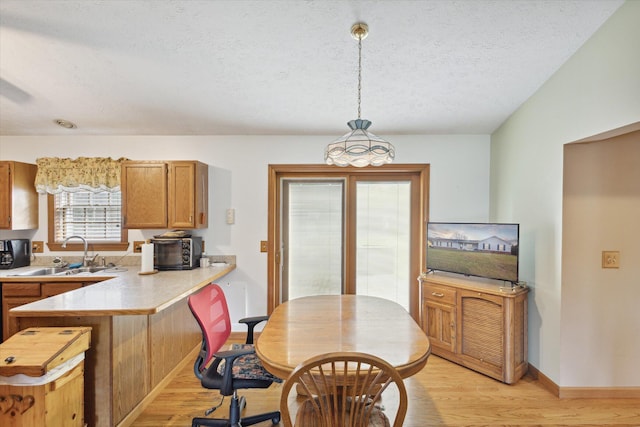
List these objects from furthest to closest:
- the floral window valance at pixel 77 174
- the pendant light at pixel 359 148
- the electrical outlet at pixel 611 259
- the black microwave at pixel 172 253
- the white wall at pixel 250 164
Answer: the white wall at pixel 250 164
the floral window valance at pixel 77 174
the black microwave at pixel 172 253
the electrical outlet at pixel 611 259
the pendant light at pixel 359 148

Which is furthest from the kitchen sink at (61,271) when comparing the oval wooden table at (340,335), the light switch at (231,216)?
the oval wooden table at (340,335)

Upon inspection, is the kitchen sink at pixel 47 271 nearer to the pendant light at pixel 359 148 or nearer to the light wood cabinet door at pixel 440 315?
the pendant light at pixel 359 148

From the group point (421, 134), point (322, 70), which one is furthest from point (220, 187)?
point (421, 134)

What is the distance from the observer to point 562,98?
2.37 meters

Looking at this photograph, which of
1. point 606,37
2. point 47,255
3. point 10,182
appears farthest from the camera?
point 47,255

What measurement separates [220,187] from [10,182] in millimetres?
2157

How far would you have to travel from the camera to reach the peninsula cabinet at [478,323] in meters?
2.53

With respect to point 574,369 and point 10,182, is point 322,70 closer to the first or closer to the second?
point 574,369

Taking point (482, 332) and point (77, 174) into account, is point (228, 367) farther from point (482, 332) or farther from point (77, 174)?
point (77, 174)

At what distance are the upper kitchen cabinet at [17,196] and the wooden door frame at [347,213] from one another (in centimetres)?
269

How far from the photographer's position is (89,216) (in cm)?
352

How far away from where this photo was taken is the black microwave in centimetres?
310

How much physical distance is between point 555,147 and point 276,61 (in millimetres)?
2365

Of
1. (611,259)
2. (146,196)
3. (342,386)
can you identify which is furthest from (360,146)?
(146,196)
